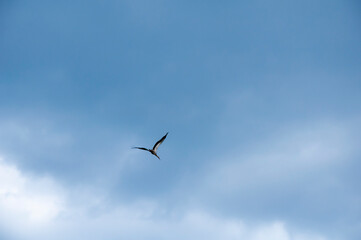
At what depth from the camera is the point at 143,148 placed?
134500 millimetres

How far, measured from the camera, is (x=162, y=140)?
446 ft

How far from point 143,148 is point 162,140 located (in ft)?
19.4
